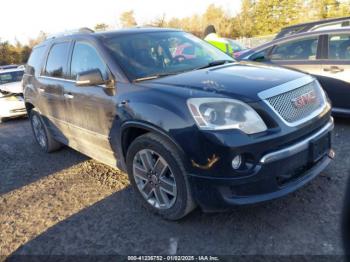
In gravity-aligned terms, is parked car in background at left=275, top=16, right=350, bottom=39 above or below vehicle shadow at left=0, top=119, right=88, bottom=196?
above

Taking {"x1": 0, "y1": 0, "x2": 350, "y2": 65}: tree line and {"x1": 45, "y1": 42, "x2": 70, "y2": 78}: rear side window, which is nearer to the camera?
{"x1": 45, "y1": 42, "x2": 70, "y2": 78}: rear side window

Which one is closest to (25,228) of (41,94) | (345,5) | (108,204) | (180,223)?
(108,204)

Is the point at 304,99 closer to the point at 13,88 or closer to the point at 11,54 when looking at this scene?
the point at 13,88

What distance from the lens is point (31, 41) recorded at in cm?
3966

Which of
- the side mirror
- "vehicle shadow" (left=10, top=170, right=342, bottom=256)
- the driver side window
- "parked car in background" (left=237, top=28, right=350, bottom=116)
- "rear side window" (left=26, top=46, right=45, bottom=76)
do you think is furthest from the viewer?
"rear side window" (left=26, top=46, right=45, bottom=76)

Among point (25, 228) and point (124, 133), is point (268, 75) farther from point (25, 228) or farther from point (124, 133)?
point (25, 228)

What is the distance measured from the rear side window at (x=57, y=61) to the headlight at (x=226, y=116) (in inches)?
98.7

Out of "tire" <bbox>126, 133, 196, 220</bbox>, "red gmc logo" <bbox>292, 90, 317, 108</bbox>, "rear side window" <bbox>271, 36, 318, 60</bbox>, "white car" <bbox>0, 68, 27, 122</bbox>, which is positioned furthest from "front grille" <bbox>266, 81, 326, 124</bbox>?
"white car" <bbox>0, 68, 27, 122</bbox>

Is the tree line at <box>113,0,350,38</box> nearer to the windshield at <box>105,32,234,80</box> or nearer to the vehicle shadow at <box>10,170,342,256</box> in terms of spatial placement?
the windshield at <box>105,32,234,80</box>

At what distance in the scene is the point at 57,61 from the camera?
194 inches

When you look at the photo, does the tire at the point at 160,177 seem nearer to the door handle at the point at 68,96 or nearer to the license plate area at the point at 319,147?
the license plate area at the point at 319,147

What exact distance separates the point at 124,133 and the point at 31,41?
40.6 m

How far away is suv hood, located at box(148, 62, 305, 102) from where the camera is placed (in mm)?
2959

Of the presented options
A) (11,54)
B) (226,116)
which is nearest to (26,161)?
(226,116)
